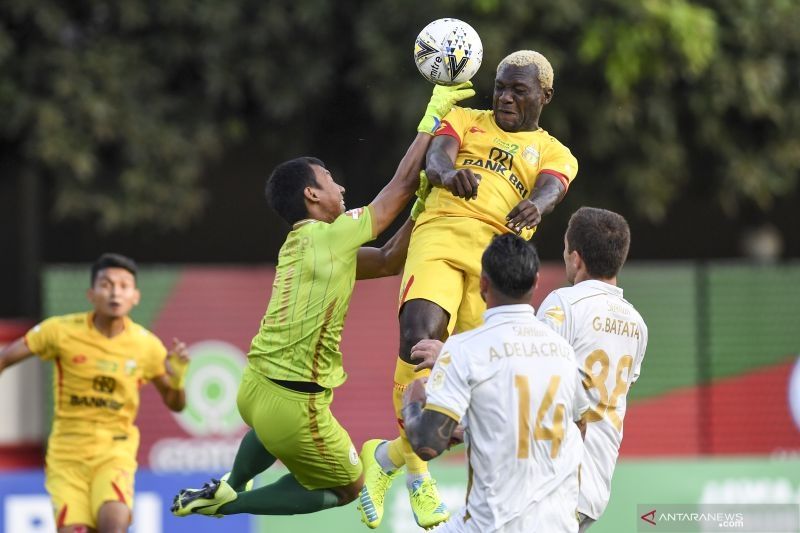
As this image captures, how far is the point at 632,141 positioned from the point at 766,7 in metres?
2.13

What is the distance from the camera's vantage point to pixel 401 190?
8023mm

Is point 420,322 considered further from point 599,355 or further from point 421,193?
point 599,355

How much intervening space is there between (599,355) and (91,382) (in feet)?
16.2

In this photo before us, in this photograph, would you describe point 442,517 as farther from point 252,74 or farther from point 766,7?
point 766,7

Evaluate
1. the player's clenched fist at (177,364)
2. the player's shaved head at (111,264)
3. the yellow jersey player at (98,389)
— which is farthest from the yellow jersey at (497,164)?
the player's shaved head at (111,264)

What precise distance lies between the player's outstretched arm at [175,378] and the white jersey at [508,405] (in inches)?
183

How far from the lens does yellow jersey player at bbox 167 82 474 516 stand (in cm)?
797

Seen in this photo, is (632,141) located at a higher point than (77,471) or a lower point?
higher

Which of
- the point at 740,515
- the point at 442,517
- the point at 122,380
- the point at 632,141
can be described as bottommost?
the point at 442,517

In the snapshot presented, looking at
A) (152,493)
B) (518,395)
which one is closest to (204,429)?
(152,493)

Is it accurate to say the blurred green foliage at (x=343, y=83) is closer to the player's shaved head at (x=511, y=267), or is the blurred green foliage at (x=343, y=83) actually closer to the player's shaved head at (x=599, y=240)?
the player's shaved head at (x=599, y=240)

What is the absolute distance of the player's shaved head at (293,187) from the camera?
8078 millimetres

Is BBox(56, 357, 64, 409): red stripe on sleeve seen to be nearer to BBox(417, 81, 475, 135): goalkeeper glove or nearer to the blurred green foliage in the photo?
→ BBox(417, 81, 475, 135): goalkeeper glove

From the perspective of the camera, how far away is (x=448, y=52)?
789 cm
